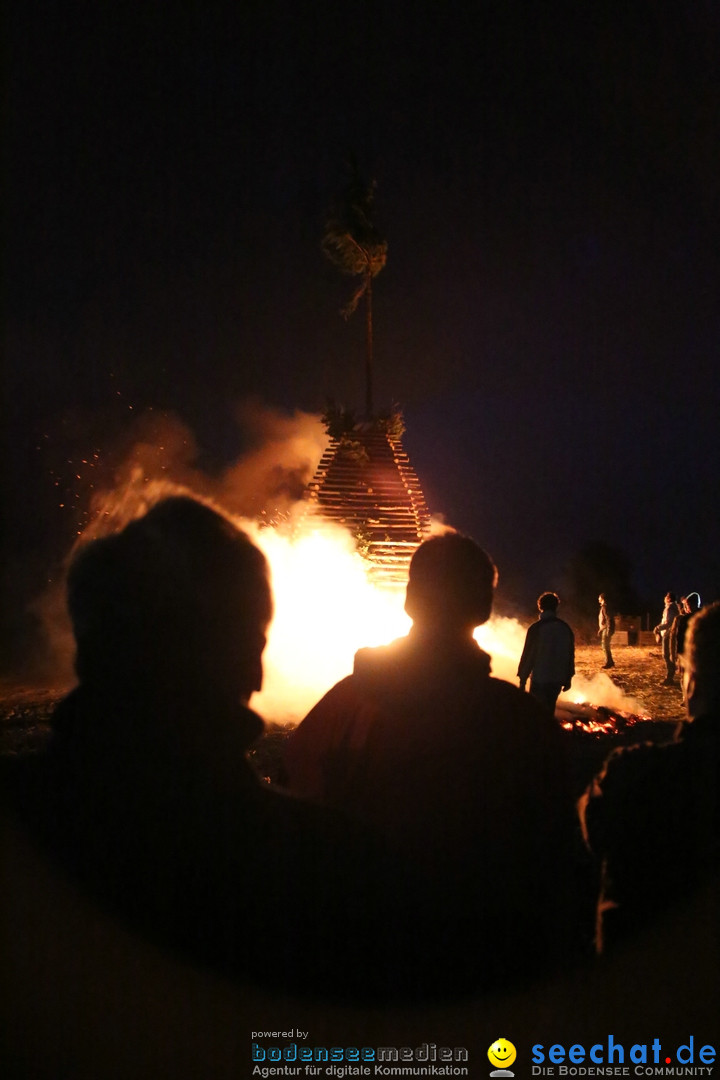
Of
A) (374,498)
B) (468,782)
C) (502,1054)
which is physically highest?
(374,498)

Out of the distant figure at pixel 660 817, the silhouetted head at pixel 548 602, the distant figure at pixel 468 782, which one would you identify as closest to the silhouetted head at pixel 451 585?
the distant figure at pixel 468 782

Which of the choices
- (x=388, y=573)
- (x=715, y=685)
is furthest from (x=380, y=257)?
(x=715, y=685)

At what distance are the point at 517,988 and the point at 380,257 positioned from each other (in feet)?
47.3

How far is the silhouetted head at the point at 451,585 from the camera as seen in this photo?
7.72ft

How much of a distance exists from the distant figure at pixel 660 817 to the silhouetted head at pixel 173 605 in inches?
49.7

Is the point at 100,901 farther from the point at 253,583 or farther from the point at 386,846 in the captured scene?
the point at 253,583

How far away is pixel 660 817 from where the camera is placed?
229 centimetres

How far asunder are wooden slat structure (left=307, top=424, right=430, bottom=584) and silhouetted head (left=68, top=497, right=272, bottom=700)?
12.1 metres

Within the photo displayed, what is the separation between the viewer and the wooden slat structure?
14117 millimetres

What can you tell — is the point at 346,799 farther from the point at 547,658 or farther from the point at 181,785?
the point at 547,658

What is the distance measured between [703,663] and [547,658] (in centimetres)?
630

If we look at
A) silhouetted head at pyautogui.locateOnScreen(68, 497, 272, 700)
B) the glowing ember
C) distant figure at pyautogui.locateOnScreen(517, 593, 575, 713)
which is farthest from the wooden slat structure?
silhouetted head at pyautogui.locateOnScreen(68, 497, 272, 700)

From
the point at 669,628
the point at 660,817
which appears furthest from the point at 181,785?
the point at 669,628

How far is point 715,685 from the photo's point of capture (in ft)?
7.77
